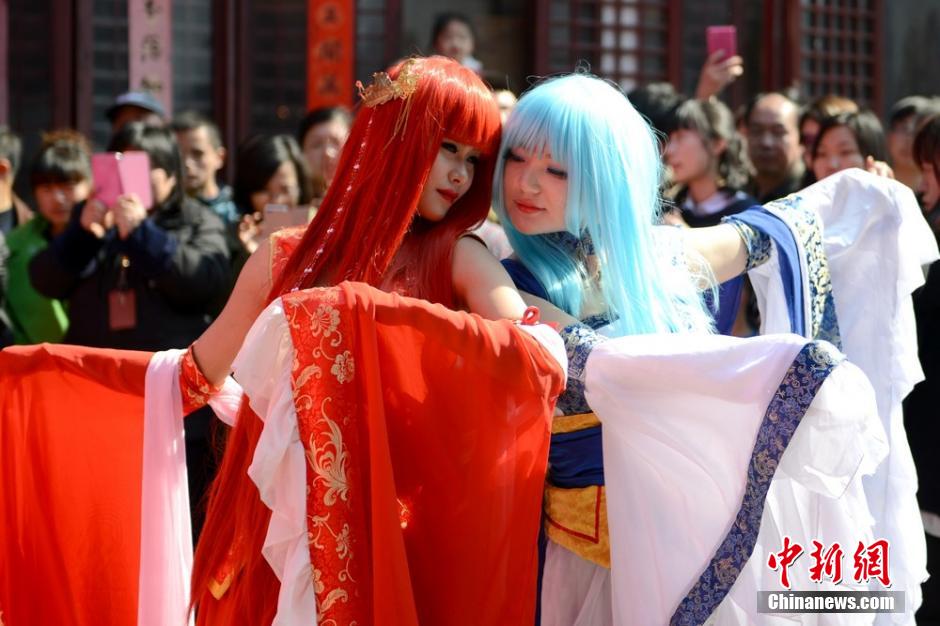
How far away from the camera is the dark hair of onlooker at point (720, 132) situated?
420 cm

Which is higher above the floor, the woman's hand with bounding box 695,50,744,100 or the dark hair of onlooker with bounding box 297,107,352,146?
the woman's hand with bounding box 695,50,744,100

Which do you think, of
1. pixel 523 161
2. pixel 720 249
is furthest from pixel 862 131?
pixel 523 161

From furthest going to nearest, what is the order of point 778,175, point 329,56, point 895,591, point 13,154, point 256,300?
1. point 329,56
2. point 13,154
3. point 778,175
4. point 895,591
5. point 256,300

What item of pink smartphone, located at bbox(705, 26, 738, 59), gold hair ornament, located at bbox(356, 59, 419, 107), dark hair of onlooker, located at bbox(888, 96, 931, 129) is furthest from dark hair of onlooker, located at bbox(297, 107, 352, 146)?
gold hair ornament, located at bbox(356, 59, 419, 107)

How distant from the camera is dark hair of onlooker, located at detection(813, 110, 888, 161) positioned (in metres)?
4.11

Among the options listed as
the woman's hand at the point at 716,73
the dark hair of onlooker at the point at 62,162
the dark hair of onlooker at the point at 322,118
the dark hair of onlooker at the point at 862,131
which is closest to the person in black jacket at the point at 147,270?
the dark hair of onlooker at the point at 62,162

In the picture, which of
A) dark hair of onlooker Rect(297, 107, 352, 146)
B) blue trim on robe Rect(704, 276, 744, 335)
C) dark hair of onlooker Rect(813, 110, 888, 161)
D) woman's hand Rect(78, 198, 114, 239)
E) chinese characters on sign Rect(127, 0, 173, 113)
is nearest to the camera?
blue trim on robe Rect(704, 276, 744, 335)

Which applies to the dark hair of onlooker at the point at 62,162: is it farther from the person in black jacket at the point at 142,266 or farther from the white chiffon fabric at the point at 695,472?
the white chiffon fabric at the point at 695,472

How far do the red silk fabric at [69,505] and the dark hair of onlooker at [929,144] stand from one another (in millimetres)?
2076

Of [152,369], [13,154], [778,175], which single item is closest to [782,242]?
[152,369]

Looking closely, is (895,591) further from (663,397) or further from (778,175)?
(778,175)

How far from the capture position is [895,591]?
8.66 ft

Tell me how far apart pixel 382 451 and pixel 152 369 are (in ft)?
2.18

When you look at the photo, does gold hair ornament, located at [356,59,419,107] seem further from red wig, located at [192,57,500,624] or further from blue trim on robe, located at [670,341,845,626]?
blue trim on robe, located at [670,341,845,626]
